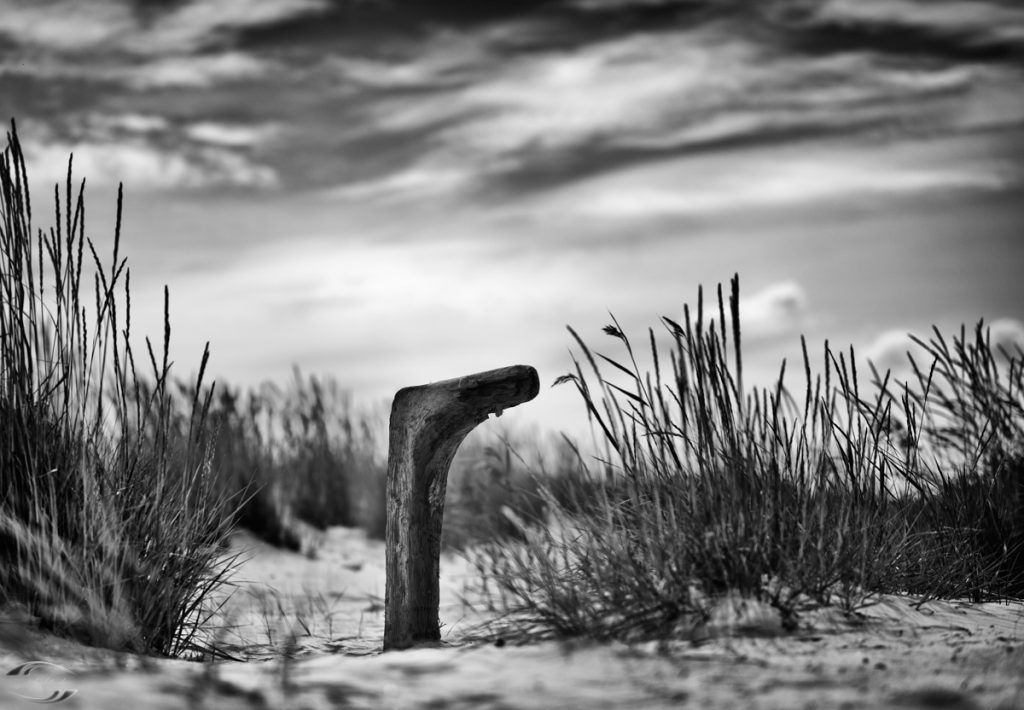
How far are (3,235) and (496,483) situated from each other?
3758 millimetres

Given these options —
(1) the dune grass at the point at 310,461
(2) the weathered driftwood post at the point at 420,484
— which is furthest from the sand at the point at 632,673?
(1) the dune grass at the point at 310,461

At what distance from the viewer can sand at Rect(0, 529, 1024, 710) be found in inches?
72.7

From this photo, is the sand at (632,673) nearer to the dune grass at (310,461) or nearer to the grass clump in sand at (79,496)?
the grass clump in sand at (79,496)

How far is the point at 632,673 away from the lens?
1.98m

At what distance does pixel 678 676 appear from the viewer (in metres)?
1.95

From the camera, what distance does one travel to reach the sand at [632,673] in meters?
1.85

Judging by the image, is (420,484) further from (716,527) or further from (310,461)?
(310,461)
